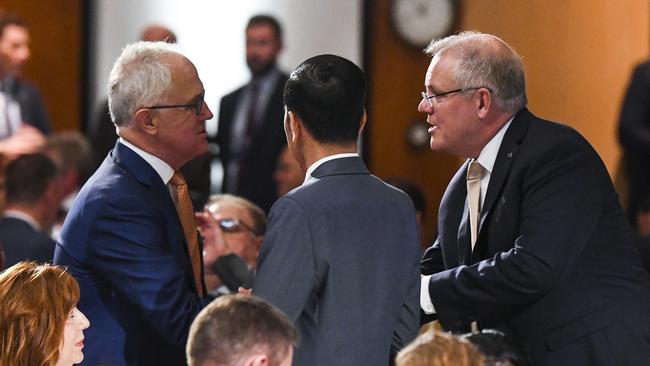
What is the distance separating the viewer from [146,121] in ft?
11.9

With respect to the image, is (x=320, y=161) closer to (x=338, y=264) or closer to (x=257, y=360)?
(x=338, y=264)

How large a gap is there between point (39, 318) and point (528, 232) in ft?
3.96

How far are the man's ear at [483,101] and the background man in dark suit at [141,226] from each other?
2.30 ft

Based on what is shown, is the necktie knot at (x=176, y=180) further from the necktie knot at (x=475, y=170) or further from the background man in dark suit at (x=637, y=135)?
the background man in dark suit at (x=637, y=135)

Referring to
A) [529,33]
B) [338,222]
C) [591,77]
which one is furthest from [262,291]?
[591,77]

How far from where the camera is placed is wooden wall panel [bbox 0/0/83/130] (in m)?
9.27

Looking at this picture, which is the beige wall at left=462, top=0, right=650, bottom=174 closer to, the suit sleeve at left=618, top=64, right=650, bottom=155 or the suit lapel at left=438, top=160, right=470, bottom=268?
the suit sleeve at left=618, top=64, right=650, bottom=155

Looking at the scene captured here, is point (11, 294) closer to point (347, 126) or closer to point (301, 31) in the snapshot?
point (347, 126)

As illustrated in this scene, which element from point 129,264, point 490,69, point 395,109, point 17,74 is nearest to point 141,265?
point 129,264

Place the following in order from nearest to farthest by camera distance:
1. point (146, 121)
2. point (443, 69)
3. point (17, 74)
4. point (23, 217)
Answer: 1. point (146, 121)
2. point (443, 69)
3. point (23, 217)
4. point (17, 74)

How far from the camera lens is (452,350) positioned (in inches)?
111

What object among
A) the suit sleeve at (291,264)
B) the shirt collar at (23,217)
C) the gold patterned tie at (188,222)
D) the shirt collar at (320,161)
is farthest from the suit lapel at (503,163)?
the shirt collar at (23,217)

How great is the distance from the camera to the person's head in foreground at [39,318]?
3.09 metres

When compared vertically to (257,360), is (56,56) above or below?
below
